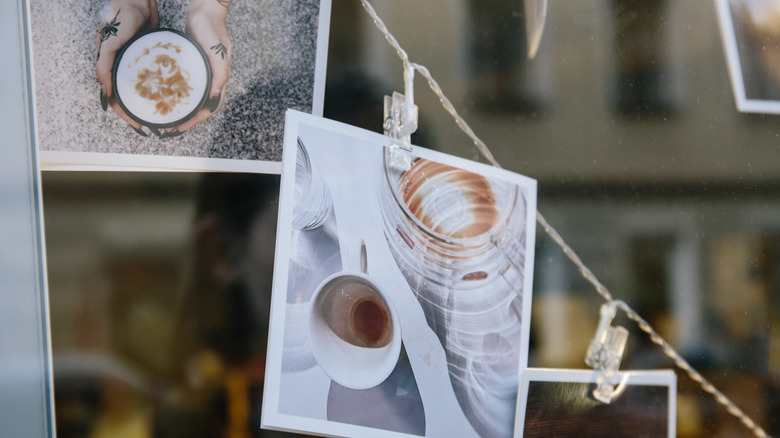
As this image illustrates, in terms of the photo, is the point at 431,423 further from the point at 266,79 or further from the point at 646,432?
the point at 266,79

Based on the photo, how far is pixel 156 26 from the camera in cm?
56

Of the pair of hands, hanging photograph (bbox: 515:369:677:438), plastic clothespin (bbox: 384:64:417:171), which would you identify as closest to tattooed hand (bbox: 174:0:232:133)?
the pair of hands

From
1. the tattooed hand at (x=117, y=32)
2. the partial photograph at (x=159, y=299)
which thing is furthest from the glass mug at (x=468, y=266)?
the tattooed hand at (x=117, y=32)

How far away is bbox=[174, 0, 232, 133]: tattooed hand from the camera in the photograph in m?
0.57

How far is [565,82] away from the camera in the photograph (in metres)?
0.67

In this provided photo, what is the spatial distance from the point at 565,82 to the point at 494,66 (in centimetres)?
8

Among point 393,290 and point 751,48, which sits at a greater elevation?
point 751,48

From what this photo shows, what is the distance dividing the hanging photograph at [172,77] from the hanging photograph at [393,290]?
0.07 m

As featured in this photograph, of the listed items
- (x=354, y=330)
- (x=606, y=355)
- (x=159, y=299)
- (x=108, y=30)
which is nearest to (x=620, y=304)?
(x=606, y=355)

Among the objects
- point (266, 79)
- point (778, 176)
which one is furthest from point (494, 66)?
point (778, 176)

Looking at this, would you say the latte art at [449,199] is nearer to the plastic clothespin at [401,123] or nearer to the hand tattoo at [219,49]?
the plastic clothespin at [401,123]

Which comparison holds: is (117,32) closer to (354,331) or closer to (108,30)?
(108,30)

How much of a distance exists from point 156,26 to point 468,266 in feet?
1.13

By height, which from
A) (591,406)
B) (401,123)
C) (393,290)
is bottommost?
(591,406)
